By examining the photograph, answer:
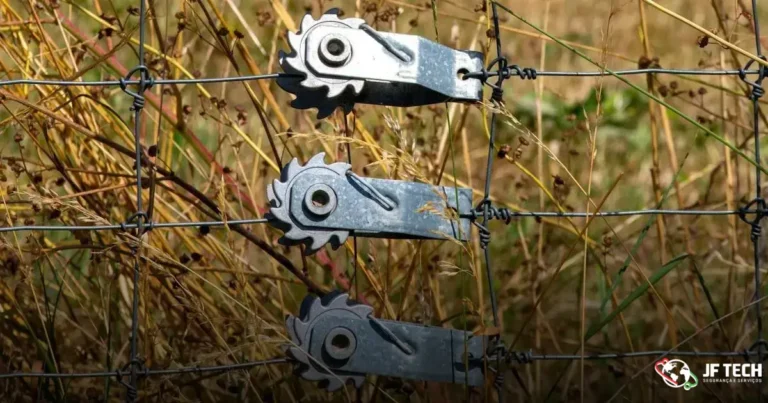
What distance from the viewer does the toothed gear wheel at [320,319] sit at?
1757mm

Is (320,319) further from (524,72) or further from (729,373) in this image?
(729,373)

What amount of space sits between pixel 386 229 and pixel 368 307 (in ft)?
0.42

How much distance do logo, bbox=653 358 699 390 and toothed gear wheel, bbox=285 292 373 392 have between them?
684mm

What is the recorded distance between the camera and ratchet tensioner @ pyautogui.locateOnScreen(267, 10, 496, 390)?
1.70 metres

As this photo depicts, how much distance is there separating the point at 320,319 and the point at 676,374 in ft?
2.74

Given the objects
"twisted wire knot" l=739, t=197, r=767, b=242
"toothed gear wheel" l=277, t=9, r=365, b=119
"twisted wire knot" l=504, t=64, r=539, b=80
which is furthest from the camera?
"twisted wire knot" l=739, t=197, r=767, b=242

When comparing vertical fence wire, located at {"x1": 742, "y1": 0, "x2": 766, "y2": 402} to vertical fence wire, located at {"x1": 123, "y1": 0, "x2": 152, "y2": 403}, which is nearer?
vertical fence wire, located at {"x1": 123, "y1": 0, "x2": 152, "y2": 403}

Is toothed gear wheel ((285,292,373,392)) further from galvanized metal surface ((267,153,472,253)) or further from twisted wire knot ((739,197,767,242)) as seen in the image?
twisted wire knot ((739,197,767,242))

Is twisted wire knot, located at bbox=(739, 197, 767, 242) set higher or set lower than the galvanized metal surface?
higher

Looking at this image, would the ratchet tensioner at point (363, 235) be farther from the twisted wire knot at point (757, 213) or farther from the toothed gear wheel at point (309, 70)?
the twisted wire knot at point (757, 213)

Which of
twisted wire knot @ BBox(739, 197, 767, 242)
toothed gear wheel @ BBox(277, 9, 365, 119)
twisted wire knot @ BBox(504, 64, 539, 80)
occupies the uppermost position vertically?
twisted wire knot @ BBox(504, 64, 539, 80)

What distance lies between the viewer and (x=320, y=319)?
176 cm

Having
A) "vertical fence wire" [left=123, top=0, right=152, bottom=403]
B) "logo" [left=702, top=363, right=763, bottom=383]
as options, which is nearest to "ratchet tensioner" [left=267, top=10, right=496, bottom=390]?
"vertical fence wire" [left=123, top=0, right=152, bottom=403]

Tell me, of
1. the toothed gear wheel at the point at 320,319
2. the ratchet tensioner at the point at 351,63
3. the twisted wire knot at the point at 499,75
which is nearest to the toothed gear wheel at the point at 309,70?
the ratchet tensioner at the point at 351,63
